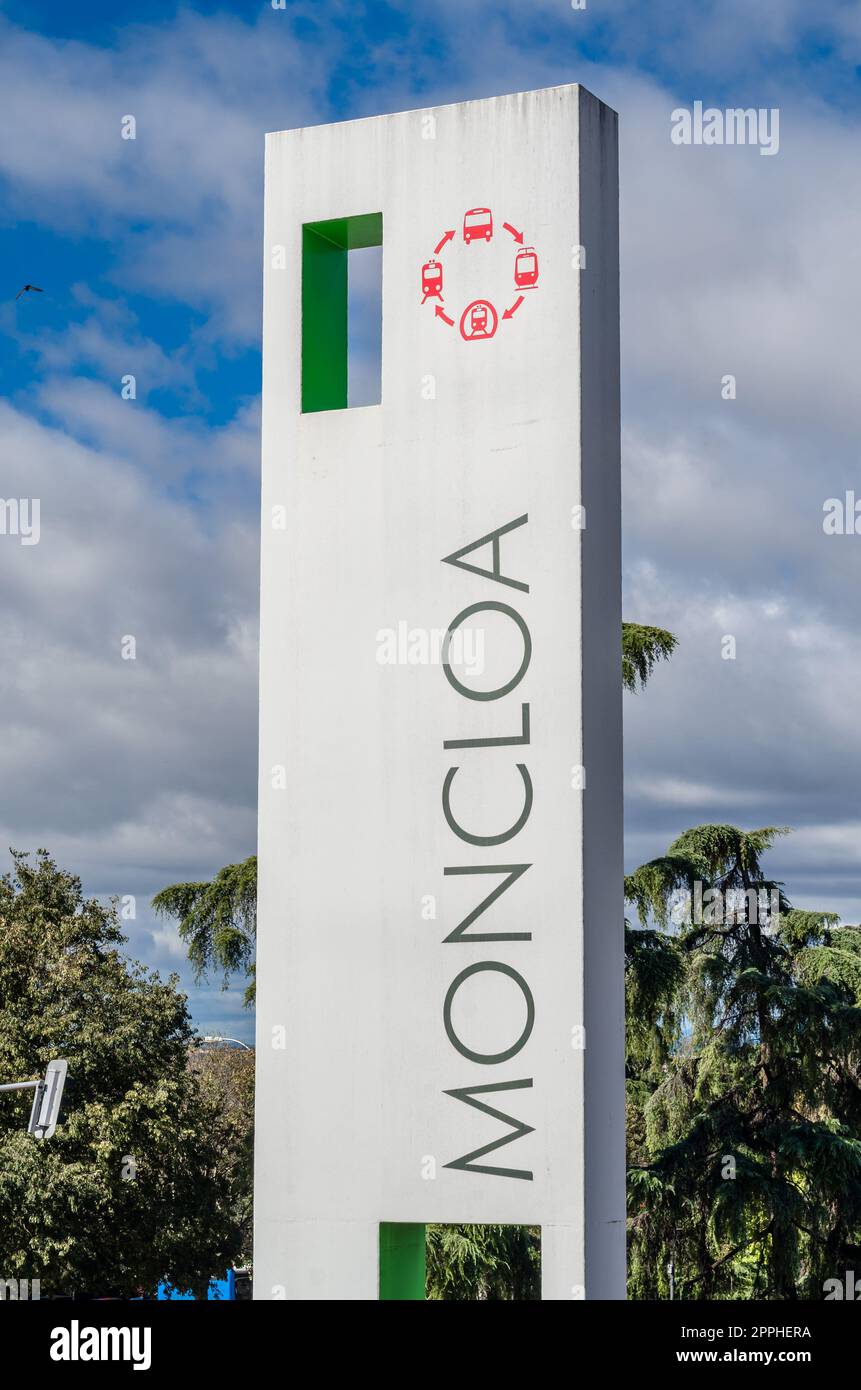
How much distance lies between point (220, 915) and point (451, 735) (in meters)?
13.8

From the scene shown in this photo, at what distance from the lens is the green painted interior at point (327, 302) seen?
509 inches

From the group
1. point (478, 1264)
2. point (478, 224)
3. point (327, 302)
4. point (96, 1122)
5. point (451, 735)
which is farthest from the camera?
point (96, 1122)

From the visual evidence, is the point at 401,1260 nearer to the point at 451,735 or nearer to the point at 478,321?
the point at 451,735

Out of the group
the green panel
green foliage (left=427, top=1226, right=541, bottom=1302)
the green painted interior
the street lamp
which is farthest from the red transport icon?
green foliage (left=427, top=1226, right=541, bottom=1302)

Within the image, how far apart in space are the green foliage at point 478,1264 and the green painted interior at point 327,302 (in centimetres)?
1097

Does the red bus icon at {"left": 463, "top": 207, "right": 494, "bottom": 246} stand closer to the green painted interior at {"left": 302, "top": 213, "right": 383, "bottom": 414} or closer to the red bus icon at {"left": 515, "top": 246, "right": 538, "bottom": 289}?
the red bus icon at {"left": 515, "top": 246, "right": 538, "bottom": 289}

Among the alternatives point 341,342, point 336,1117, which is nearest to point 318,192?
point 341,342

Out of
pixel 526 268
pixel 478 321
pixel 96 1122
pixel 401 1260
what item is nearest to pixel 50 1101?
pixel 96 1122

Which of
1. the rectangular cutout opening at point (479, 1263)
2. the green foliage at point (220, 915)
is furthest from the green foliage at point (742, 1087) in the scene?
the green foliage at point (220, 915)

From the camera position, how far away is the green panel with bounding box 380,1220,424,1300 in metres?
11.6

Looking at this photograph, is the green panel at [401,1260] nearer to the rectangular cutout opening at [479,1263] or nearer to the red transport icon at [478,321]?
the red transport icon at [478,321]

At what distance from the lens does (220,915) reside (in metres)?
24.9
